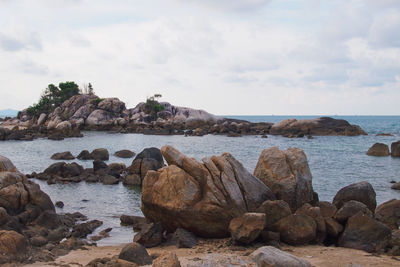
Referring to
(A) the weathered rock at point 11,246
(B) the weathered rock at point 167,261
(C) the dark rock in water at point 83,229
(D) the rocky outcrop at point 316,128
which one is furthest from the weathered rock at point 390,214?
(D) the rocky outcrop at point 316,128

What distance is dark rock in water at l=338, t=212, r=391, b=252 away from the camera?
1291cm

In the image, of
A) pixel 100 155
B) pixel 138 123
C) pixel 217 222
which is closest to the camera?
pixel 217 222

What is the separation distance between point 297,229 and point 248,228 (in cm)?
177

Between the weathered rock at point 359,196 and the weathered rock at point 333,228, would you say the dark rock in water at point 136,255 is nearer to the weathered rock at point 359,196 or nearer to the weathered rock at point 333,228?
the weathered rock at point 333,228

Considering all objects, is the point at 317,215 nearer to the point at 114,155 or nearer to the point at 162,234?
the point at 162,234

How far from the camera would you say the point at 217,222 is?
1466 cm

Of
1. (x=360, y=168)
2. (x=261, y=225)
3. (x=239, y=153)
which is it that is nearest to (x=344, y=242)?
(x=261, y=225)

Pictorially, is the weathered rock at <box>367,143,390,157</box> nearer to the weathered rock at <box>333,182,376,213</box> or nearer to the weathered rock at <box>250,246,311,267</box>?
the weathered rock at <box>333,182,376,213</box>

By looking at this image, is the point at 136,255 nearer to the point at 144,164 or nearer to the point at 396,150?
the point at 144,164

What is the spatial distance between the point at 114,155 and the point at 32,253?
32.6m

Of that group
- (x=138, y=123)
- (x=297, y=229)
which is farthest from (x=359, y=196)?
(x=138, y=123)

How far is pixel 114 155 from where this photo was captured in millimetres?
44906

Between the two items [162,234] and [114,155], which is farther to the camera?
[114,155]

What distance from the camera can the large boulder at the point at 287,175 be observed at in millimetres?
17016
